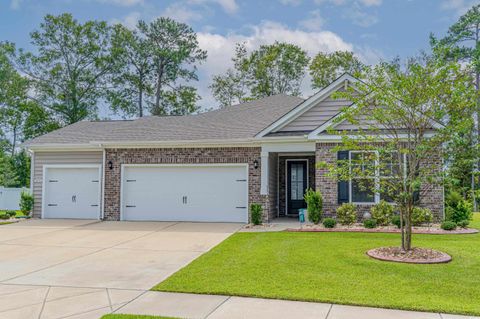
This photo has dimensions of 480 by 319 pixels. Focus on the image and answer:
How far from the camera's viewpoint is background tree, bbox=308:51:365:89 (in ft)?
105

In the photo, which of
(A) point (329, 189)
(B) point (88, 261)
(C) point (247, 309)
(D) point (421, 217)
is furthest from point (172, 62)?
(C) point (247, 309)

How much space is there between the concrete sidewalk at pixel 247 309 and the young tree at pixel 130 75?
3019 cm

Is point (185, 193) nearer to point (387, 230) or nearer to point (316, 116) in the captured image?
point (316, 116)

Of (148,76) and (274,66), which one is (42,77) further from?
(274,66)

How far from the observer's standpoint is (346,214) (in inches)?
484

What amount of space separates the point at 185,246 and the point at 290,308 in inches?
188

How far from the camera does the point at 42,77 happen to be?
33062 millimetres

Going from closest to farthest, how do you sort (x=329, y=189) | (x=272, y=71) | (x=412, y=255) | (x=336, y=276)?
(x=336, y=276) < (x=412, y=255) < (x=329, y=189) < (x=272, y=71)

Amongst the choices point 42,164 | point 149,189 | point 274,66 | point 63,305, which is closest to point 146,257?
point 63,305

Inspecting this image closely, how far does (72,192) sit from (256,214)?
24.8ft

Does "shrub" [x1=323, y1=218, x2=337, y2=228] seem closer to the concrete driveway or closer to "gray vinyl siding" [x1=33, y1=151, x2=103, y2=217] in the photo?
the concrete driveway

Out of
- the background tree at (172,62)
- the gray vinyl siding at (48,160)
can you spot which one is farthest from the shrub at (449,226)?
the background tree at (172,62)

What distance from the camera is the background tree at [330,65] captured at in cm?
3212

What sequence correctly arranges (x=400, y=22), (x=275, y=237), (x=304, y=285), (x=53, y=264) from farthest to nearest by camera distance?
(x=400, y=22), (x=275, y=237), (x=53, y=264), (x=304, y=285)
